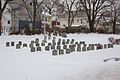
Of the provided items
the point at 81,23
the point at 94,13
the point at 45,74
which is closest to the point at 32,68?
the point at 45,74

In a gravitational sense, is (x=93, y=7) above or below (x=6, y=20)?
above

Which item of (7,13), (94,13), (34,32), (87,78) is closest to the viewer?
(87,78)

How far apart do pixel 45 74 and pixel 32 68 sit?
1.48 metres

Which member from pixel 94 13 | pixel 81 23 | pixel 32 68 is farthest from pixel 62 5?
→ pixel 32 68

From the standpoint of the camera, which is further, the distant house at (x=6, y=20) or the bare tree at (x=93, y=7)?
the distant house at (x=6, y=20)

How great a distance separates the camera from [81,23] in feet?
334

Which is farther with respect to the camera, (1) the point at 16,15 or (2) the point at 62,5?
(1) the point at 16,15

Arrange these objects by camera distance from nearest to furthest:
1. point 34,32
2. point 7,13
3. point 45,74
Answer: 1. point 45,74
2. point 34,32
3. point 7,13

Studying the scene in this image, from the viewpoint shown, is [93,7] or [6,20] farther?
[6,20]

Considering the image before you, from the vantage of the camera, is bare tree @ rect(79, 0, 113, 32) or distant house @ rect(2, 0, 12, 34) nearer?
bare tree @ rect(79, 0, 113, 32)

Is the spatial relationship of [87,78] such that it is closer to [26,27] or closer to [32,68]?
[32,68]

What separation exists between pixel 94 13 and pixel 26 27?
17.9m

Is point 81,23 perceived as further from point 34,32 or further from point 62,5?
point 34,32

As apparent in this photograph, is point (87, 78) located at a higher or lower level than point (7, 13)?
lower
